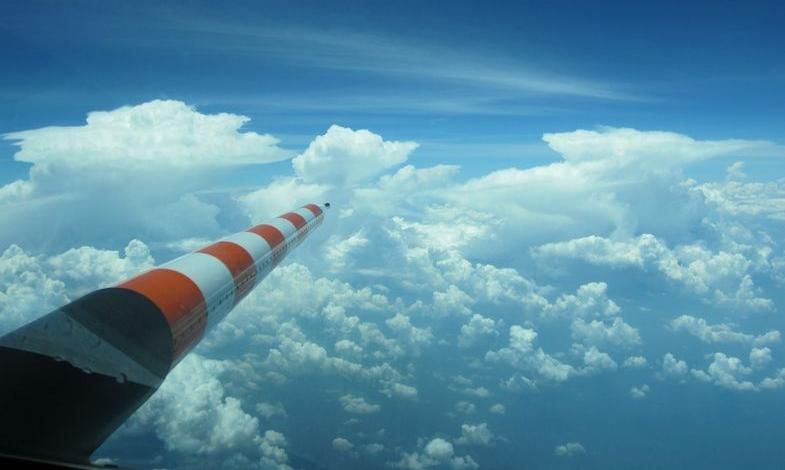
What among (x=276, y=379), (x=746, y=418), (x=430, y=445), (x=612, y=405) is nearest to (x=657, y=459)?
(x=612, y=405)

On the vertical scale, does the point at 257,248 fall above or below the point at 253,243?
below

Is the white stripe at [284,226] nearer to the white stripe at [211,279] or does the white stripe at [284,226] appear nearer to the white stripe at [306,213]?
the white stripe at [306,213]

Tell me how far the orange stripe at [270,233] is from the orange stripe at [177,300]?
5.53 metres

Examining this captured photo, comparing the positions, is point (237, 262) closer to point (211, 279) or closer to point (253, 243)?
point (211, 279)

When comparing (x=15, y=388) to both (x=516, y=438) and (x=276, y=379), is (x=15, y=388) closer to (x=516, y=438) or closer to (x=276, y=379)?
(x=276, y=379)

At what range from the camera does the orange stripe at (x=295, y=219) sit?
2019 cm

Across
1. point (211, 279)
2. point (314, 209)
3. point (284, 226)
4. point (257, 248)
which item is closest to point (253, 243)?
point (257, 248)

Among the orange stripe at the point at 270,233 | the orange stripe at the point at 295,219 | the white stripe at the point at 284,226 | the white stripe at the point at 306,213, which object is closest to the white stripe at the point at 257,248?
the orange stripe at the point at 270,233

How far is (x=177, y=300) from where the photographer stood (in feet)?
30.7

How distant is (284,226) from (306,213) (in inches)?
193

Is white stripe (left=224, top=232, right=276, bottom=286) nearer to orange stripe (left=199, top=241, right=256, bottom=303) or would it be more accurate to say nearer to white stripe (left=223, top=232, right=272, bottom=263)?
white stripe (left=223, top=232, right=272, bottom=263)

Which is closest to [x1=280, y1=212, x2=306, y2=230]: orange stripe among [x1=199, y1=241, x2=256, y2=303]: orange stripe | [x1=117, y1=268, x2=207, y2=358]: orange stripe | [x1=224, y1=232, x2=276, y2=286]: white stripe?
[x1=224, y1=232, x2=276, y2=286]: white stripe

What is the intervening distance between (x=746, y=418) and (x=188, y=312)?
241392 millimetres

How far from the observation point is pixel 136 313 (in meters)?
7.93
